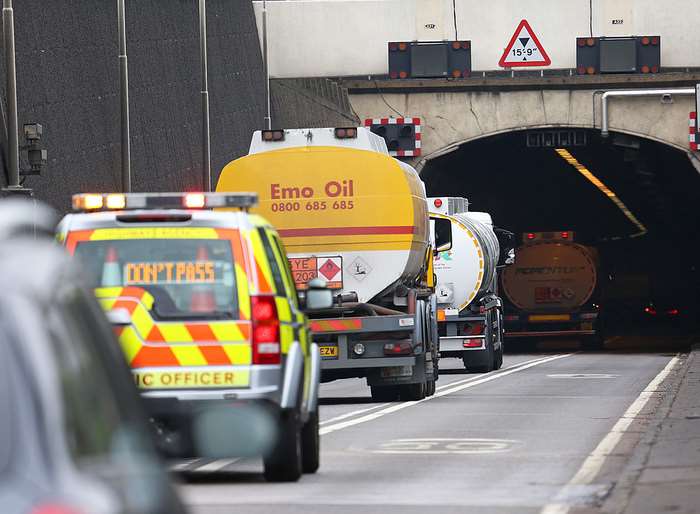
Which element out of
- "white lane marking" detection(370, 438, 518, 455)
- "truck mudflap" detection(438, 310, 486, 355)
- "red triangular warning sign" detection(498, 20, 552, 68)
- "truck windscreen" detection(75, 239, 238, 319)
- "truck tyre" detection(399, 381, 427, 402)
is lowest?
"truck mudflap" detection(438, 310, 486, 355)

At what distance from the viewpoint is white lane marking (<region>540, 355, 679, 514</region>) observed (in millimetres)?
11320

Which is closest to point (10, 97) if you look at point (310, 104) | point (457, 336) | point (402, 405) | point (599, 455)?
point (402, 405)

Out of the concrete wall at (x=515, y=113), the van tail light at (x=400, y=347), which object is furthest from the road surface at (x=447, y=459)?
the concrete wall at (x=515, y=113)

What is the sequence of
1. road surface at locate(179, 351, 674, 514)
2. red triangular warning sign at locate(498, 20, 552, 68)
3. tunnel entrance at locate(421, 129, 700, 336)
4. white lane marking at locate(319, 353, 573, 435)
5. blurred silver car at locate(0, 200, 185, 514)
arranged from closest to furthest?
blurred silver car at locate(0, 200, 185, 514) < road surface at locate(179, 351, 674, 514) < white lane marking at locate(319, 353, 573, 435) < red triangular warning sign at locate(498, 20, 552, 68) < tunnel entrance at locate(421, 129, 700, 336)

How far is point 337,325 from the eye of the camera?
22.8m

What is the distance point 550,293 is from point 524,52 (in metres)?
7.61

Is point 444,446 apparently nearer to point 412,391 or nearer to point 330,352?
point 330,352

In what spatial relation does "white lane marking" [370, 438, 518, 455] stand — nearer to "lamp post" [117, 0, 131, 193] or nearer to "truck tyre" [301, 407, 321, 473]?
"truck tyre" [301, 407, 321, 473]

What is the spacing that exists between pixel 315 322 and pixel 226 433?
12636 millimetres

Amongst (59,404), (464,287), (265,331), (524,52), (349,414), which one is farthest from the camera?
(524,52)

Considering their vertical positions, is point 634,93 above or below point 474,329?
above

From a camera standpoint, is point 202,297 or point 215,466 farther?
point 215,466

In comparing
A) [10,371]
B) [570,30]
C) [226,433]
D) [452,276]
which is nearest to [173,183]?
[452,276]

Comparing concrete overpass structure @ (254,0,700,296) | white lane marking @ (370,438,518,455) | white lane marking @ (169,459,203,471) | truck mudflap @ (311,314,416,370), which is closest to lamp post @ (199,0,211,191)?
concrete overpass structure @ (254,0,700,296)
